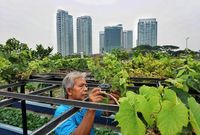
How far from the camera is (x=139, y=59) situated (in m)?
5.81

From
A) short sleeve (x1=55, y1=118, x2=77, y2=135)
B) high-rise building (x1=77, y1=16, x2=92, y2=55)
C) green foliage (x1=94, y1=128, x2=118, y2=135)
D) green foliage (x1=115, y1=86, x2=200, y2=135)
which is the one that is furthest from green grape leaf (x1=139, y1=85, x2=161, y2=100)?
high-rise building (x1=77, y1=16, x2=92, y2=55)

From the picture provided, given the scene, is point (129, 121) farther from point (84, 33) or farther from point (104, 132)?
point (84, 33)

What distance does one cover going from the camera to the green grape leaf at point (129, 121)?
0.85 m

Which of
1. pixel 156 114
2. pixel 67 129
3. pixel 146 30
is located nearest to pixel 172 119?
pixel 156 114

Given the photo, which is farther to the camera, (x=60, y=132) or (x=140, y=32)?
(x=140, y=32)

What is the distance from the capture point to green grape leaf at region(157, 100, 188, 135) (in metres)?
0.82

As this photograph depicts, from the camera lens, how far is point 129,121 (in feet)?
2.86

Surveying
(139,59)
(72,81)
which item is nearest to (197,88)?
(72,81)

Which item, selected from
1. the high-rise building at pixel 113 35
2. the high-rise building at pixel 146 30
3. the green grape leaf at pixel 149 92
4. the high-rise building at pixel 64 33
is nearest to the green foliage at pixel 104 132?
the green grape leaf at pixel 149 92

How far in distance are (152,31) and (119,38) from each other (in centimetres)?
451

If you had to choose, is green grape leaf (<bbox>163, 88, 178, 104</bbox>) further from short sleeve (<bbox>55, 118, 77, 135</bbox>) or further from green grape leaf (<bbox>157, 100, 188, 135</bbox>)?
short sleeve (<bbox>55, 118, 77, 135</bbox>)

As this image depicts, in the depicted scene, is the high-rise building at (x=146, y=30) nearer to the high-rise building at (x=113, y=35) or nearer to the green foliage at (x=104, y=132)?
the high-rise building at (x=113, y=35)

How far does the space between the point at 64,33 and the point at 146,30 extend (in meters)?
10.7

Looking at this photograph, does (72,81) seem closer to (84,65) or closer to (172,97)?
(172,97)
